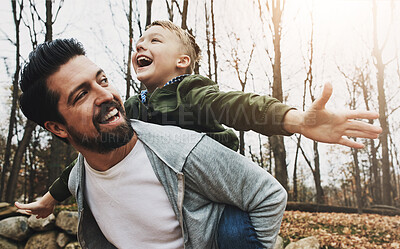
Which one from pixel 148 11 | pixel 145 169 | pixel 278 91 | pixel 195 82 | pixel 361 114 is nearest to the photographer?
pixel 361 114

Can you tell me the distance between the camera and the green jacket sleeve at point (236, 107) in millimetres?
1014

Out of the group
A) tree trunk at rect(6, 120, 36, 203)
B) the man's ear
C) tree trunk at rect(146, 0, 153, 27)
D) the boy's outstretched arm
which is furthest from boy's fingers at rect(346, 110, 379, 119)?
tree trunk at rect(6, 120, 36, 203)

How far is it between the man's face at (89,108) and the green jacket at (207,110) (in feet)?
0.97

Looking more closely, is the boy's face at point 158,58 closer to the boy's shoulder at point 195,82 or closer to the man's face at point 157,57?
the man's face at point 157,57

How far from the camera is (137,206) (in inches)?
45.6

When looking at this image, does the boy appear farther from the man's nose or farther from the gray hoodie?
the man's nose

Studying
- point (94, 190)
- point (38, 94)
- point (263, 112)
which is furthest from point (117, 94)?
point (263, 112)

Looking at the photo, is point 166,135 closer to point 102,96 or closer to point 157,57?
point 102,96

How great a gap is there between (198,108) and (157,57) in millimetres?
491

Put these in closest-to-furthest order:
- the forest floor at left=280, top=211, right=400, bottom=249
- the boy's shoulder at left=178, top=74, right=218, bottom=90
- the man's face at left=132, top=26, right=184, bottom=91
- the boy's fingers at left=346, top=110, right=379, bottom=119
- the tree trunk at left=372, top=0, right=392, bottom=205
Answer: the boy's fingers at left=346, top=110, right=379, bottom=119 → the boy's shoulder at left=178, top=74, right=218, bottom=90 → the man's face at left=132, top=26, right=184, bottom=91 → the forest floor at left=280, top=211, right=400, bottom=249 → the tree trunk at left=372, top=0, right=392, bottom=205

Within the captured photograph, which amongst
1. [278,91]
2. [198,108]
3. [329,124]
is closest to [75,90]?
[198,108]

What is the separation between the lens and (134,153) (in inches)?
47.5

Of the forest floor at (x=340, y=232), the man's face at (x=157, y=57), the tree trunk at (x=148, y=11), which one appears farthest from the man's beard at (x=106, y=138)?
the tree trunk at (x=148, y=11)

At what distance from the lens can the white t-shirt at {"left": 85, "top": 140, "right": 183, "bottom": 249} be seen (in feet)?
3.74
